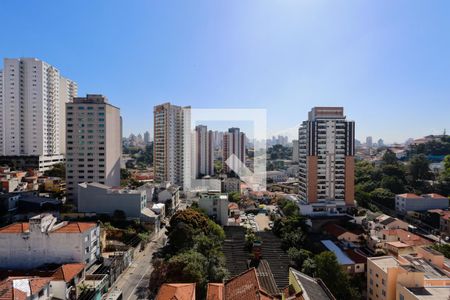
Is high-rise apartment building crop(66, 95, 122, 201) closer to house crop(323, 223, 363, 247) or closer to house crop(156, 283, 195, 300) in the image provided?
house crop(156, 283, 195, 300)

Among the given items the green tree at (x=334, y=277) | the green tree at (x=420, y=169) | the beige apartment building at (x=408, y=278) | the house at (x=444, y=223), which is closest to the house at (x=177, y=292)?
the green tree at (x=334, y=277)

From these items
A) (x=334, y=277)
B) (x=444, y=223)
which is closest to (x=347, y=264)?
(x=334, y=277)

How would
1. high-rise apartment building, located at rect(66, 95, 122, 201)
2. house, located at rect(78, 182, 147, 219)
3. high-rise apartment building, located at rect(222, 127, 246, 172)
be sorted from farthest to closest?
high-rise apartment building, located at rect(222, 127, 246, 172), high-rise apartment building, located at rect(66, 95, 122, 201), house, located at rect(78, 182, 147, 219)

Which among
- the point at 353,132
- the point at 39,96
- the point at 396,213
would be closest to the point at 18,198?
the point at 39,96

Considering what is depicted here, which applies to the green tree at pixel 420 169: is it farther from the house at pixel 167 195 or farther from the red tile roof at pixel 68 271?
the red tile roof at pixel 68 271

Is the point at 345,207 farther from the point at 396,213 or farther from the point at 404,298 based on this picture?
the point at 404,298

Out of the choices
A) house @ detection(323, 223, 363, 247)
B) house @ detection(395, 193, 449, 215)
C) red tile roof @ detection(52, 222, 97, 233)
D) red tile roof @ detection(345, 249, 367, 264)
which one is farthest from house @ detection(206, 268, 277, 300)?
house @ detection(395, 193, 449, 215)
